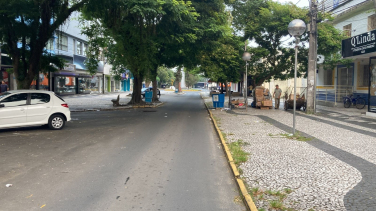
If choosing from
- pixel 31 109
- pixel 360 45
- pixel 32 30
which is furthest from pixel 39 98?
pixel 360 45

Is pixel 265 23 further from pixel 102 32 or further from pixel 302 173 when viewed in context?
pixel 302 173

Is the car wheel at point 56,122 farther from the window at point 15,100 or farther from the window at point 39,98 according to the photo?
the window at point 15,100

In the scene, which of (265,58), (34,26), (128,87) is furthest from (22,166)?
(128,87)

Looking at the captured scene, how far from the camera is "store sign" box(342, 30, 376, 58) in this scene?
14930 millimetres

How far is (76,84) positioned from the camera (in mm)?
41219

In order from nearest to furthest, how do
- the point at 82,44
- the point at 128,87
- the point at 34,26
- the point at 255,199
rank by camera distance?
1. the point at 255,199
2. the point at 34,26
3. the point at 82,44
4. the point at 128,87

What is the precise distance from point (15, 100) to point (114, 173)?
265 inches

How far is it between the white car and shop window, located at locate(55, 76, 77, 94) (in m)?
25.2

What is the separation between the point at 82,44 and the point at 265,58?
26.3 metres

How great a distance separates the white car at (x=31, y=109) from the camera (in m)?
10.8

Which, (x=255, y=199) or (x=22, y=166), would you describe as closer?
(x=255, y=199)

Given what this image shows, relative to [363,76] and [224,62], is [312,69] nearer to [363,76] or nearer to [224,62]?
[224,62]

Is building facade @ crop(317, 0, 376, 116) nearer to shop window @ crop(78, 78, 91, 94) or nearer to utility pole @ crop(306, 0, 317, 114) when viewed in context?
utility pole @ crop(306, 0, 317, 114)

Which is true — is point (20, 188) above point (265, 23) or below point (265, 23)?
below
